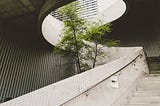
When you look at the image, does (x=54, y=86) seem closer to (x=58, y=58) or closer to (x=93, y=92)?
(x=93, y=92)

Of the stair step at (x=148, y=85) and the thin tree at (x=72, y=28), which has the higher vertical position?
the thin tree at (x=72, y=28)

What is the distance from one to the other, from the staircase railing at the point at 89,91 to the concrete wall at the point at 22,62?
233 inches

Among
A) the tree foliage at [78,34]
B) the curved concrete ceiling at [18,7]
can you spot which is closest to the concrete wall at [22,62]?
the curved concrete ceiling at [18,7]

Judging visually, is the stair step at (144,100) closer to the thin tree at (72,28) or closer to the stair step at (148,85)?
the stair step at (148,85)

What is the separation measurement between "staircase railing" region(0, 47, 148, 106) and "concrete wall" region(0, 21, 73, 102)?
5913mm

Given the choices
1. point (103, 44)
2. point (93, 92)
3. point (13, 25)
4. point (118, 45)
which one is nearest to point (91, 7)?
point (118, 45)

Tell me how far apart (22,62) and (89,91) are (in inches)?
318

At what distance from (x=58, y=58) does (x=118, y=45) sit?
12.8 ft

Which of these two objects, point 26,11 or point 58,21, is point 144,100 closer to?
point 26,11

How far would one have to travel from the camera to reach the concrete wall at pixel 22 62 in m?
9.45

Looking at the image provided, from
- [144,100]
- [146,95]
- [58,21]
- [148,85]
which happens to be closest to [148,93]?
[146,95]

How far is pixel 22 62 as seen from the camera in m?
10.4

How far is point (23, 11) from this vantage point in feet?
28.7

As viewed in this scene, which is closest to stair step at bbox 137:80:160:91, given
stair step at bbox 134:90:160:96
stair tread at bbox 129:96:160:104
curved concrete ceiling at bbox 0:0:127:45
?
stair step at bbox 134:90:160:96
